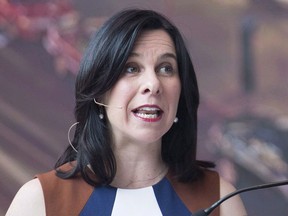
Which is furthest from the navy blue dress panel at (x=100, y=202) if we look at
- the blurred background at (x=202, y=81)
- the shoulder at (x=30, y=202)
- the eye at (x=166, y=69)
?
the blurred background at (x=202, y=81)

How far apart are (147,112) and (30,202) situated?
367 millimetres

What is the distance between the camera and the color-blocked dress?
1.41 m

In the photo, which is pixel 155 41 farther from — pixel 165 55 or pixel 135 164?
pixel 135 164

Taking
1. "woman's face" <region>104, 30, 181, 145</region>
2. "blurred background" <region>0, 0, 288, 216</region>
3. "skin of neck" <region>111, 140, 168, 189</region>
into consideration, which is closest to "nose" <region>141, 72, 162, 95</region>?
"woman's face" <region>104, 30, 181, 145</region>

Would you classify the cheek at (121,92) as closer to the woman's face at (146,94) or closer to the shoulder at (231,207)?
the woman's face at (146,94)

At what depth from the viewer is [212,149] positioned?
2312 mm

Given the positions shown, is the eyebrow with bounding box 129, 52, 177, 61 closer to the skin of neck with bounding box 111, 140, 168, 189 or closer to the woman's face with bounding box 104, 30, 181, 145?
the woman's face with bounding box 104, 30, 181, 145

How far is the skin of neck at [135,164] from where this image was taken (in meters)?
1.47

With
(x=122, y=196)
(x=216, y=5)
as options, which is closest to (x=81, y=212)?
(x=122, y=196)

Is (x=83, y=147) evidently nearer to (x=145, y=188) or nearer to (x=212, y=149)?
(x=145, y=188)

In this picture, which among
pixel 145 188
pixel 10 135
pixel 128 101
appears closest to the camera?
pixel 128 101

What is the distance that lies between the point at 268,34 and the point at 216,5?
0.80ft

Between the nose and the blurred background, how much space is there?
0.92m

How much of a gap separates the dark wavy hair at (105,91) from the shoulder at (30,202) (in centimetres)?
8
